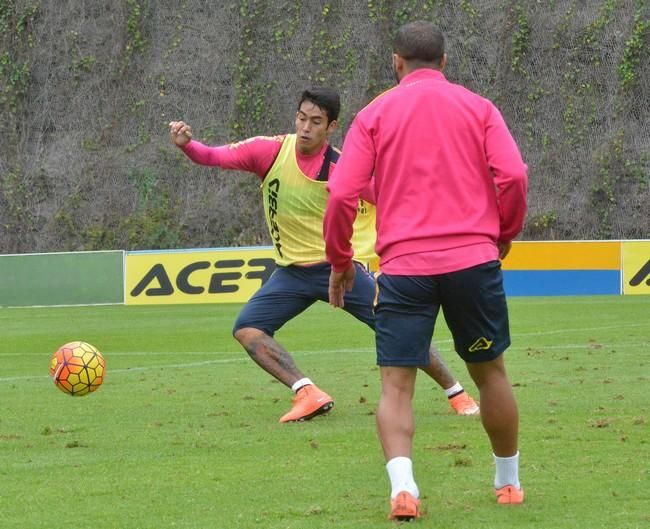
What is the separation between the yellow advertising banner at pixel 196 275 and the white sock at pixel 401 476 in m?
17.3

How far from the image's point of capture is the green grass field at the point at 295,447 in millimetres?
5699

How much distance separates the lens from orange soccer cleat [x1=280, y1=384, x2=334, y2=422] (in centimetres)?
871

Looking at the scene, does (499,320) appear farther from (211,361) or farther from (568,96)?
(568,96)

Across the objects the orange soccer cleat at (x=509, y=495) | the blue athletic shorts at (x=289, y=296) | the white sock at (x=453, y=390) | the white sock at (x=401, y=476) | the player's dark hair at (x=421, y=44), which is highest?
the player's dark hair at (x=421, y=44)

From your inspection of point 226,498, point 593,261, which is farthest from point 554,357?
point 593,261

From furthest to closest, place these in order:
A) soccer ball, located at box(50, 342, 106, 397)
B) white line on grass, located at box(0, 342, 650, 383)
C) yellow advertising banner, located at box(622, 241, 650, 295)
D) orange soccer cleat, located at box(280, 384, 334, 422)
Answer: yellow advertising banner, located at box(622, 241, 650, 295) < white line on grass, located at box(0, 342, 650, 383) < soccer ball, located at box(50, 342, 106, 397) < orange soccer cleat, located at box(280, 384, 334, 422)

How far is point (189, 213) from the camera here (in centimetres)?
3139

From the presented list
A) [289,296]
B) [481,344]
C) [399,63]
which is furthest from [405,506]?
[289,296]

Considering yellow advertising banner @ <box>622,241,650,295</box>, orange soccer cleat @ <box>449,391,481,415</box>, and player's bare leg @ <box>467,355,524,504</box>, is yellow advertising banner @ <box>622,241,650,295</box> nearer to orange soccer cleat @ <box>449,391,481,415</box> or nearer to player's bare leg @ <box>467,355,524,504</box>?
orange soccer cleat @ <box>449,391,481,415</box>

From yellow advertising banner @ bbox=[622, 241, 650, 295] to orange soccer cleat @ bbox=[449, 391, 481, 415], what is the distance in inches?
590

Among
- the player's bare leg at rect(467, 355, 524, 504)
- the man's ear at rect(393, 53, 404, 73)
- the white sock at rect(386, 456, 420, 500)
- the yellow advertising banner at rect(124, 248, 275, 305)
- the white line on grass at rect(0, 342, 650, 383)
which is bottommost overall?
the yellow advertising banner at rect(124, 248, 275, 305)

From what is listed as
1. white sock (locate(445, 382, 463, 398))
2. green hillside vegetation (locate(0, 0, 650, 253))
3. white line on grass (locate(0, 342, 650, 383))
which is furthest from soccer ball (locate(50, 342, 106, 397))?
green hillside vegetation (locate(0, 0, 650, 253))

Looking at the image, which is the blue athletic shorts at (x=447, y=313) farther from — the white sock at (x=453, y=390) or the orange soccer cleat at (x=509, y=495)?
the white sock at (x=453, y=390)

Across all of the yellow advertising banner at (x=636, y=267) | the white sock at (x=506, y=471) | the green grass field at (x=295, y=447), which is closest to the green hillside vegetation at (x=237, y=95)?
the yellow advertising banner at (x=636, y=267)
